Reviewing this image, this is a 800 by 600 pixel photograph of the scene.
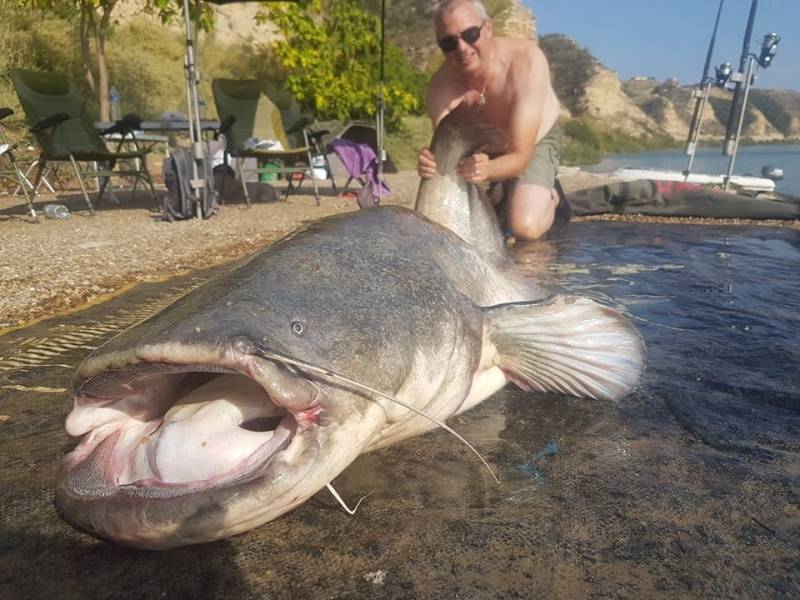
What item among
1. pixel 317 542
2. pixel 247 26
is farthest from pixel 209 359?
pixel 247 26

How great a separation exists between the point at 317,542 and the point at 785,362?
2.04 m

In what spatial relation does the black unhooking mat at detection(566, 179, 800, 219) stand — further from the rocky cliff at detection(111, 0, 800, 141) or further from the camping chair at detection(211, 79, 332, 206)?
the rocky cliff at detection(111, 0, 800, 141)

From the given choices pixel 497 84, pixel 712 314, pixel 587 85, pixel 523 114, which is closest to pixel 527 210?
pixel 497 84

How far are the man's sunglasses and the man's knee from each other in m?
1.54

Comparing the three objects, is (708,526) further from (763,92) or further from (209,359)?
(763,92)

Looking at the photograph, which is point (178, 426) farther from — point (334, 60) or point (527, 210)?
point (334, 60)

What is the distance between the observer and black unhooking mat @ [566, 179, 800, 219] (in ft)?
22.8

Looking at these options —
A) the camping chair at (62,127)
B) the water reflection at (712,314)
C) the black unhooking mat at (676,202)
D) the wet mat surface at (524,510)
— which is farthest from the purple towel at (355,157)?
the wet mat surface at (524,510)

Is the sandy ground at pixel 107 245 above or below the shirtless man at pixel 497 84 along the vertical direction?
below

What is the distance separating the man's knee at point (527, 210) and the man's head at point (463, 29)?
56.3 inches

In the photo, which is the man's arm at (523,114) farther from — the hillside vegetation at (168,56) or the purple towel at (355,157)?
the hillside vegetation at (168,56)

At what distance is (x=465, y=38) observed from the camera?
13.2ft

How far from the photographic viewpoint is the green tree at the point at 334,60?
1408 cm

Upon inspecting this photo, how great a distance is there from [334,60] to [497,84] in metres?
11.7
